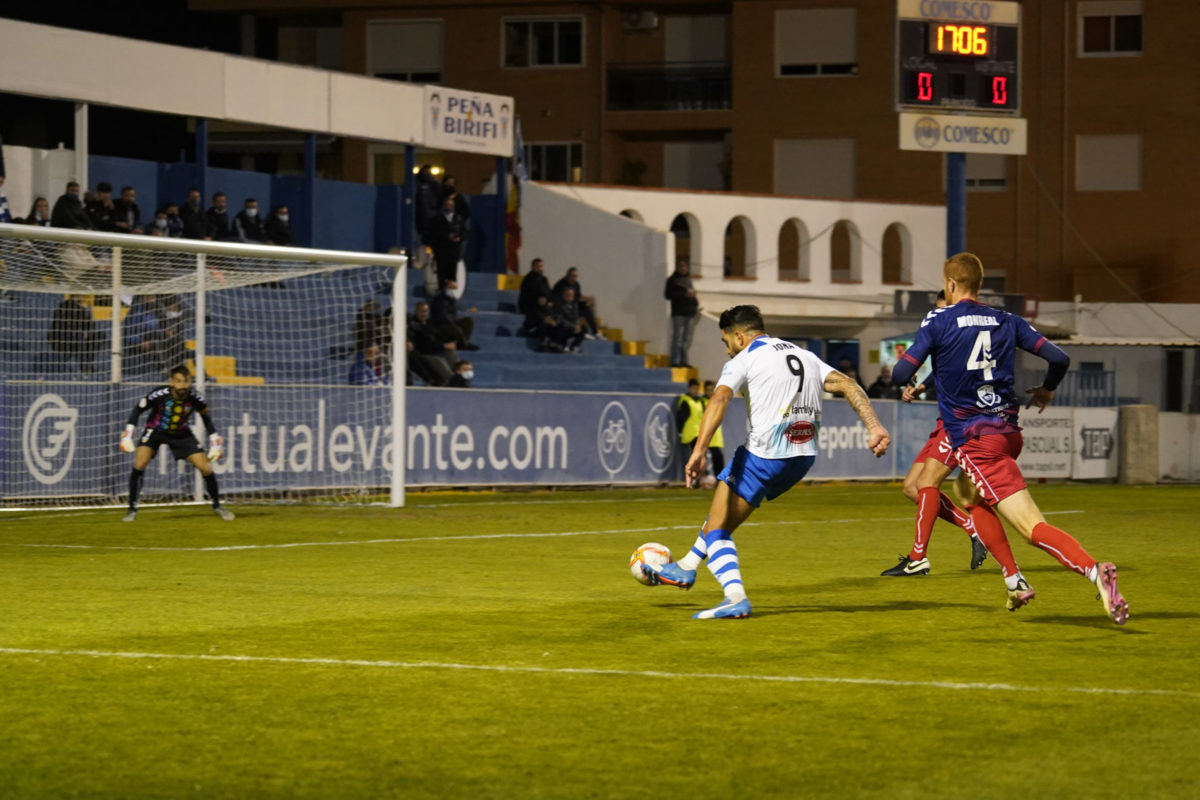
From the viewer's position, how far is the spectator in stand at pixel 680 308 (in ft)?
105

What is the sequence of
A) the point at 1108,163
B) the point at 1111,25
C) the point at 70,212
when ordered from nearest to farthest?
1. the point at 70,212
2. the point at 1111,25
3. the point at 1108,163

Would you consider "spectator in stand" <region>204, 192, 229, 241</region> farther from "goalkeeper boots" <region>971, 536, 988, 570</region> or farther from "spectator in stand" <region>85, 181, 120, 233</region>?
"goalkeeper boots" <region>971, 536, 988, 570</region>

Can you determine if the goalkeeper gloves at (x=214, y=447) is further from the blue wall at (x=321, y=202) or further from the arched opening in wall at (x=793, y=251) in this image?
the arched opening in wall at (x=793, y=251)

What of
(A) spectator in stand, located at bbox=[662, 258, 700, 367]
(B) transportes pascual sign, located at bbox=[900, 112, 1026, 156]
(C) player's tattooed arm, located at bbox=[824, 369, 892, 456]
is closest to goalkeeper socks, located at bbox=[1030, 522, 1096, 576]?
(C) player's tattooed arm, located at bbox=[824, 369, 892, 456]

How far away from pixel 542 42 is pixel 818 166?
8399mm

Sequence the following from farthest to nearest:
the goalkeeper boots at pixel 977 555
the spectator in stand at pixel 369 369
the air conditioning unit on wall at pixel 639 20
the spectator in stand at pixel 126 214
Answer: the air conditioning unit on wall at pixel 639 20
the spectator in stand at pixel 126 214
the spectator in stand at pixel 369 369
the goalkeeper boots at pixel 977 555

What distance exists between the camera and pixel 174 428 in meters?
17.5

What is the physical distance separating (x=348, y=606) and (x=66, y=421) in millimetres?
10289

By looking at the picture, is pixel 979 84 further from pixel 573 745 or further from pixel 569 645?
pixel 573 745

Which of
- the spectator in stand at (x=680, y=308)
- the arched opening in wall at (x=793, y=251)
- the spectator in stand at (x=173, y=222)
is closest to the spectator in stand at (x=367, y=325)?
the spectator in stand at (x=173, y=222)

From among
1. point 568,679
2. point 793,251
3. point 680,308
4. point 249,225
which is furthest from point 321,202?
point 568,679

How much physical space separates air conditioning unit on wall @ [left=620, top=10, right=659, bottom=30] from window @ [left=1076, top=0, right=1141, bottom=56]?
37.2ft

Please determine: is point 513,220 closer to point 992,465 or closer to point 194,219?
point 194,219

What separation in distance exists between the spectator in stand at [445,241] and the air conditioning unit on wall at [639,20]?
2207 cm
